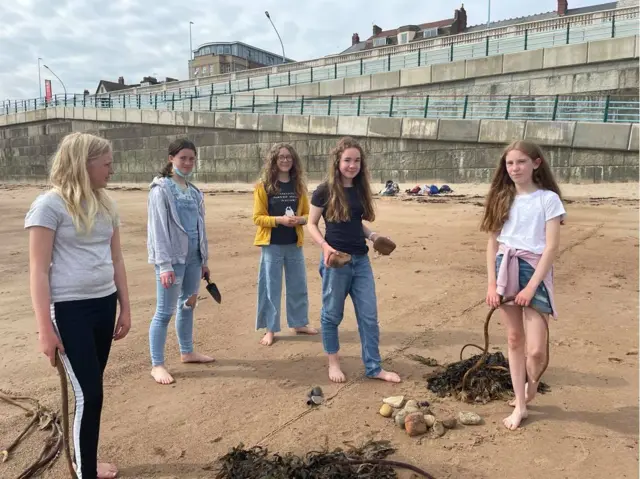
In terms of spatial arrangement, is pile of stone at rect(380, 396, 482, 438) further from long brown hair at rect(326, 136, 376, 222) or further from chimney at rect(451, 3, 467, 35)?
chimney at rect(451, 3, 467, 35)

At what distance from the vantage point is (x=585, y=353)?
4566 millimetres

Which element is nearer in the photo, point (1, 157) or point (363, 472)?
point (363, 472)

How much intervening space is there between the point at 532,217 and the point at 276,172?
8.50 feet

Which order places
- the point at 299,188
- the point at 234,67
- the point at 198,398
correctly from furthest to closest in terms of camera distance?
the point at 234,67, the point at 299,188, the point at 198,398

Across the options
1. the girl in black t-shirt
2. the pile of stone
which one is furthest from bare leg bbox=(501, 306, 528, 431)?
the girl in black t-shirt

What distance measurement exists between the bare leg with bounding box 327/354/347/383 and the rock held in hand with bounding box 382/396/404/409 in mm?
525

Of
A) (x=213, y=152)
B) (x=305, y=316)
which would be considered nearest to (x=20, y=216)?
(x=213, y=152)

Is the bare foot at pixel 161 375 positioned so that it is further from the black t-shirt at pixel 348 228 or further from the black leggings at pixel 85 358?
the black t-shirt at pixel 348 228

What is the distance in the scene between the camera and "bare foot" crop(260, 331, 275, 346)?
16.8 ft

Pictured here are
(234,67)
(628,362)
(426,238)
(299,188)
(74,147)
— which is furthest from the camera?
(234,67)

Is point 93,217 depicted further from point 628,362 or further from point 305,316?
point 628,362

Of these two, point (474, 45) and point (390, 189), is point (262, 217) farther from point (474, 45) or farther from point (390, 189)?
point (474, 45)

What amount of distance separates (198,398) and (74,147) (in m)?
2.20

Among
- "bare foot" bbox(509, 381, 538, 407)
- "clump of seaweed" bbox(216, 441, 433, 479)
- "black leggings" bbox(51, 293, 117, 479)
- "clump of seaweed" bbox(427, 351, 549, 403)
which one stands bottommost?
"clump of seaweed" bbox(216, 441, 433, 479)
